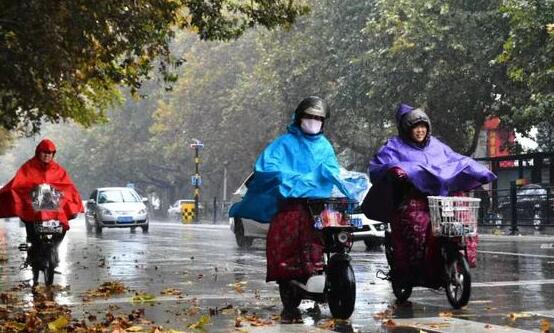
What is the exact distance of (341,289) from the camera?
779cm

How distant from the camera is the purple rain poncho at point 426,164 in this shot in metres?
8.59

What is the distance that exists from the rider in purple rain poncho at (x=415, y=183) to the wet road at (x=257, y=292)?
0.49 meters

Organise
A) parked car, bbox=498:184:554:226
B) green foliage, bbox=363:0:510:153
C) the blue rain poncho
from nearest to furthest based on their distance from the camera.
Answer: the blue rain poncho → parked car, bbox=498:184:554:226 → green foliage, bbox=363:0:510:153

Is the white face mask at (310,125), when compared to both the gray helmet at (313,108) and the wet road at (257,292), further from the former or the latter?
the wet road at (257,292)

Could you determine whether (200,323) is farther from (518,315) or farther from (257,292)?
(257,292)

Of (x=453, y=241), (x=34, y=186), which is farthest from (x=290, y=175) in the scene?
(x=34, y=186)

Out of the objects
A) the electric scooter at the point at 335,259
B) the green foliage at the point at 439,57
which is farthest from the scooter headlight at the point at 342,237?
the green foliage at the point at 439,57

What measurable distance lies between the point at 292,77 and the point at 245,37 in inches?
515

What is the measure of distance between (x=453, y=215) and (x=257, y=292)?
2.98 metres

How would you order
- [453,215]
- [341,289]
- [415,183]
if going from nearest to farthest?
[341,289] → [453,215] → [415,183]

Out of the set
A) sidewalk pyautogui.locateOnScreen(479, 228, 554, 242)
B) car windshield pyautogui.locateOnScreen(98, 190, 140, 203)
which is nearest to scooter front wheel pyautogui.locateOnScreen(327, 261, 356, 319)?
sidewalk pyautogui.locateOnScreen(479, 228, 554, 242)

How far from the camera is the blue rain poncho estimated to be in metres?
8.17

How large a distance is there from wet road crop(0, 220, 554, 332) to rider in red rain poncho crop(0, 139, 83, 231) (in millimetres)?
929

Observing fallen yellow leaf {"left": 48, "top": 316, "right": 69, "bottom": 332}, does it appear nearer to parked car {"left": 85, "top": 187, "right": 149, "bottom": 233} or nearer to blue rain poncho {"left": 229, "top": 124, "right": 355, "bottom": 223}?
blue rain poncho {"left": 229, "top": 124, "right": 355, "bottom": 223}
